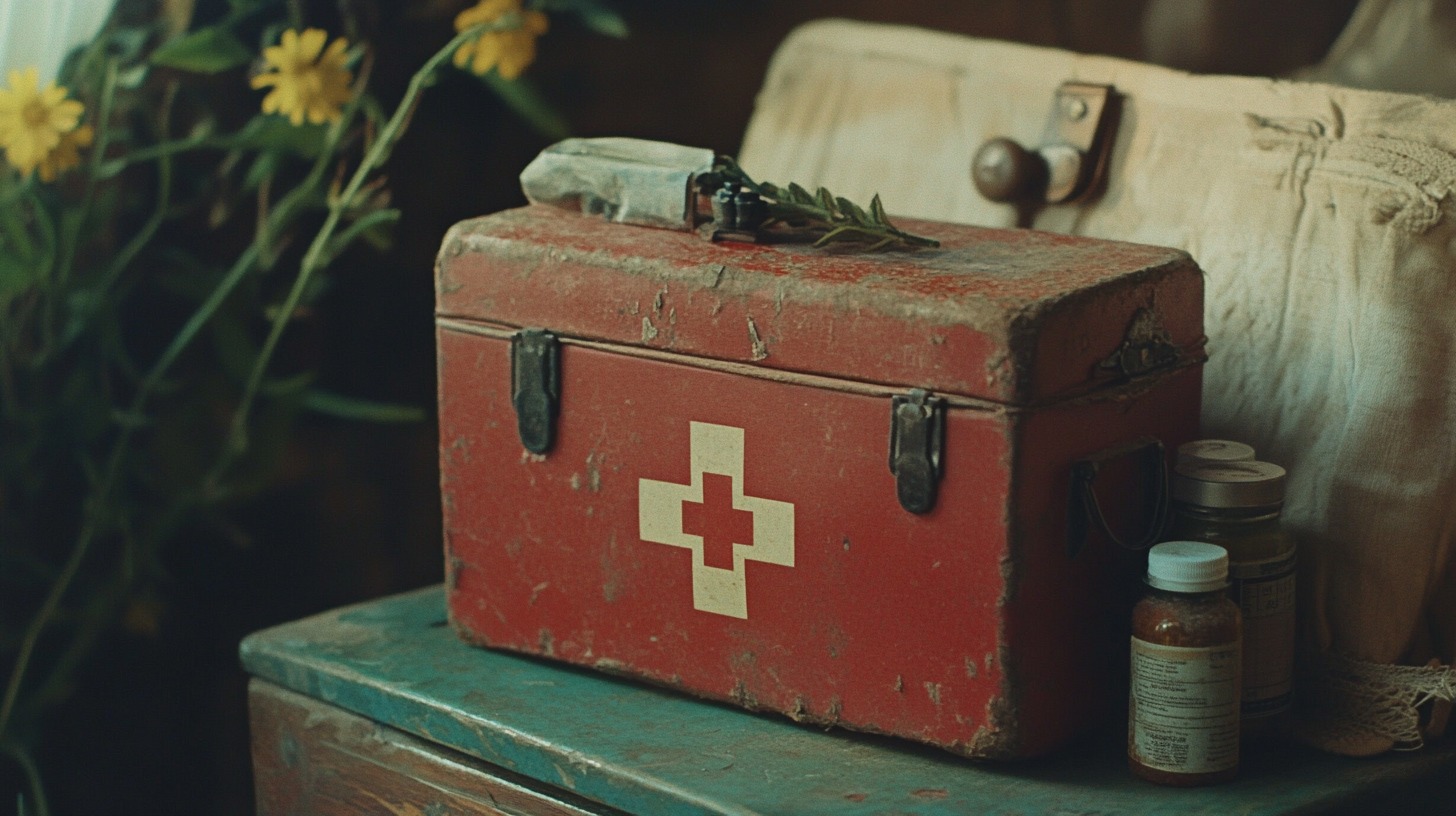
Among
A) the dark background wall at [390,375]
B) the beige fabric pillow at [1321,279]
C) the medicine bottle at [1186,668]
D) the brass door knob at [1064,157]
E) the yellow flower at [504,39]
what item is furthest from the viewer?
the dark background wall at [390,375]

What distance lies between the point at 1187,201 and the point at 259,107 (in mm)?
1052

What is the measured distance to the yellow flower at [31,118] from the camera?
137cm

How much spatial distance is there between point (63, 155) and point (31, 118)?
0.14ft

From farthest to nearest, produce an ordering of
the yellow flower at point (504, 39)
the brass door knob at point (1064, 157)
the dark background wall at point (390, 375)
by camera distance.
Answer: the dark background wall at point (390, 375), the yellow flower at point (504, 39), the brass door knob at point (1064, 157)

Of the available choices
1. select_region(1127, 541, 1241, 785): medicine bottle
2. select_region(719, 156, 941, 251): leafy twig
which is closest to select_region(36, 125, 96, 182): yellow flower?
select_region(719, 156, 941, 251): leafy twig

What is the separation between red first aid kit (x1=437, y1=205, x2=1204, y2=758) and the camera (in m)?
1.03

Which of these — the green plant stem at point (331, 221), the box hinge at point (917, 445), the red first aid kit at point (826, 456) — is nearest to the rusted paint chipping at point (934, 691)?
the red first aid kit at point (826, 456)

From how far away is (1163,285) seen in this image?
111cm

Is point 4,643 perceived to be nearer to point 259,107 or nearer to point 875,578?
point 259,107

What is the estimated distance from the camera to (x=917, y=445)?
103 cm

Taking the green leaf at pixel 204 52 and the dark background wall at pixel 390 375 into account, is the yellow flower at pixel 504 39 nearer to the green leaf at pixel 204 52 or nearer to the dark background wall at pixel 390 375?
the green leaf at pixel 204 52

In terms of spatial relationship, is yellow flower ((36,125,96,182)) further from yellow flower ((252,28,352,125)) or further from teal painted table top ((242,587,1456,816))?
teal painted table top ((242,587,1456,816))

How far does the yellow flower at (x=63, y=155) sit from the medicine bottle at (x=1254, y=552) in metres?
0.97

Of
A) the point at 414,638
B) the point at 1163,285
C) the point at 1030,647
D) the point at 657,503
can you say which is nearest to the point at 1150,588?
the point at 1030,647
